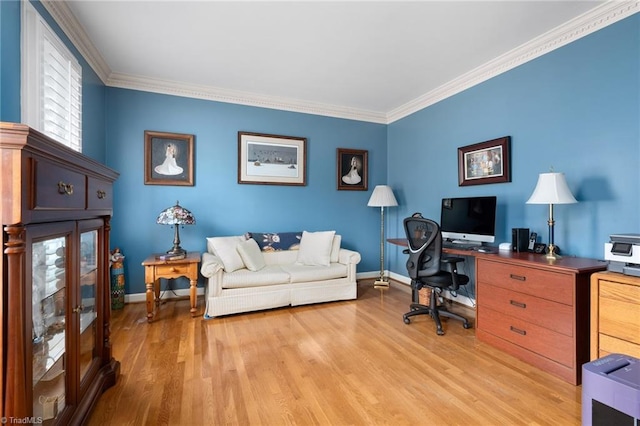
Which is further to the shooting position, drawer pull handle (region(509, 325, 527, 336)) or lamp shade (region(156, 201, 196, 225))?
lamp shade (region(156, 201, 196, 225))

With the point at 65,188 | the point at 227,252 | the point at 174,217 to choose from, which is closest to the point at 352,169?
the point at 227,252

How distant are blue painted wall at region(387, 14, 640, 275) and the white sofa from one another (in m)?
1.76

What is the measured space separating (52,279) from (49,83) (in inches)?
67.5

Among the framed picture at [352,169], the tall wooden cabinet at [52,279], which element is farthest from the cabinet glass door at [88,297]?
the framed picture at [352,169]

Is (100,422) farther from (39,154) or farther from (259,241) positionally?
(259,241)

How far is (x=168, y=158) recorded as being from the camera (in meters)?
3.69

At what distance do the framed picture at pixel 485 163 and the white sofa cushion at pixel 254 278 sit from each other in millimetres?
2418

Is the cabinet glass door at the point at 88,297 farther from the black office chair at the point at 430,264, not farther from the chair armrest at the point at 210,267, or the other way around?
the black office chair at the point at 430,264

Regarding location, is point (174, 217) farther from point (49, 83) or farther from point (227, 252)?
point (49, 83)

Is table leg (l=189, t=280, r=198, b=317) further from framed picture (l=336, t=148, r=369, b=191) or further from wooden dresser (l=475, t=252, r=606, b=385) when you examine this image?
wooden dresser (l=475, t=252, r=606, b=385)

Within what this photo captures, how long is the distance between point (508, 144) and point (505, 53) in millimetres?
901

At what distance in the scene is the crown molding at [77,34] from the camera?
2.20 metres

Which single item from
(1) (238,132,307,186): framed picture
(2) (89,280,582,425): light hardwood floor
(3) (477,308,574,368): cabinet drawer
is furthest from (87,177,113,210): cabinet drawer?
(3) (477,308,574,368): cabinet drawer

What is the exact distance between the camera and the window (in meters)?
1.90
